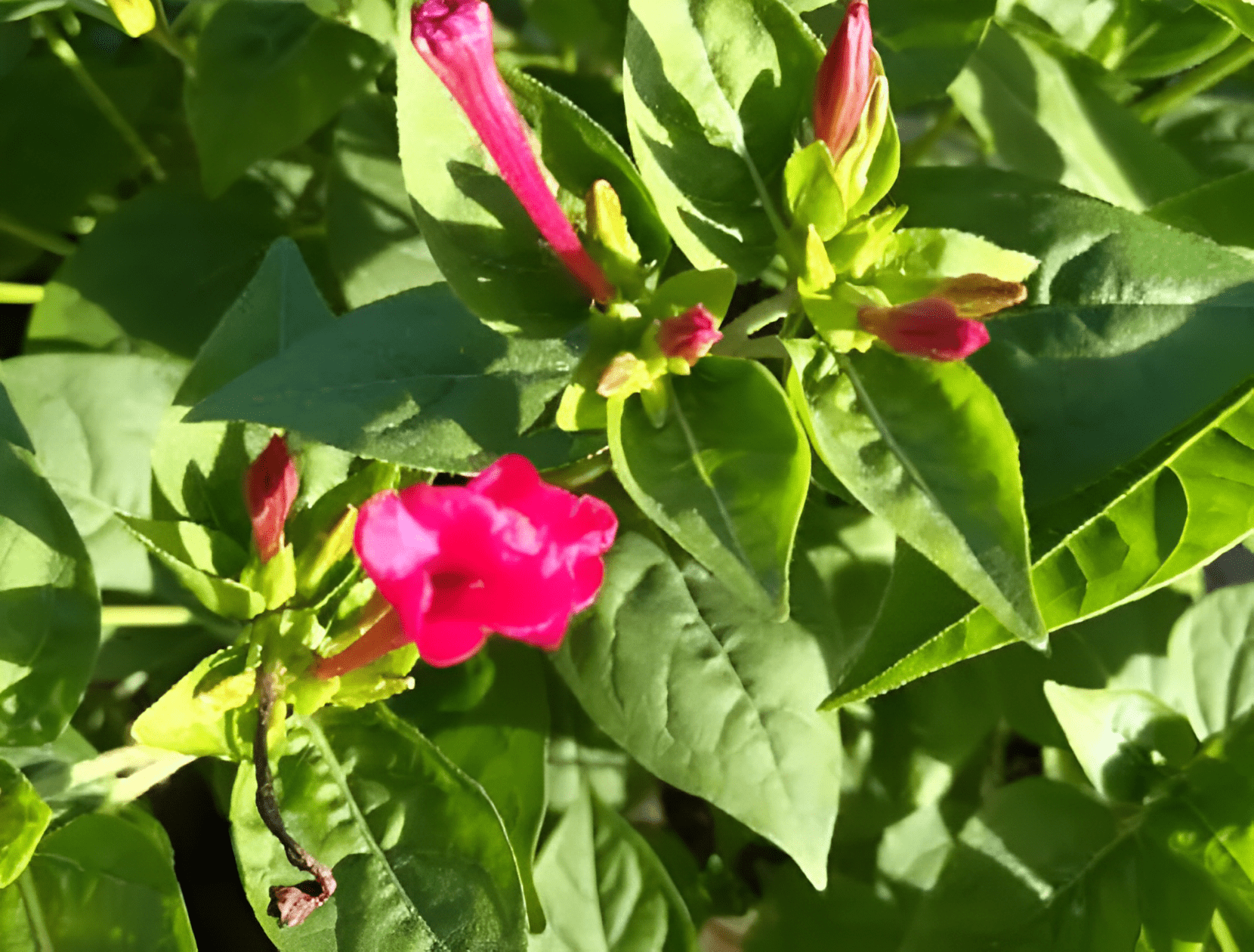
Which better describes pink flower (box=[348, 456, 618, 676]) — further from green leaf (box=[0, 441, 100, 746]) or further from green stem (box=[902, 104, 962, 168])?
green stem (box=[902, 104, 962, 168])

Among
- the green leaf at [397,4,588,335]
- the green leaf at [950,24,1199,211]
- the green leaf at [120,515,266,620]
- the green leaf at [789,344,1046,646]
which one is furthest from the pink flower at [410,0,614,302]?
the green leaf at [950,24,1199,211]

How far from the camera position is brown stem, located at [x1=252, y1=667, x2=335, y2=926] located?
0.49 meters

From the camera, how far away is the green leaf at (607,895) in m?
0.74

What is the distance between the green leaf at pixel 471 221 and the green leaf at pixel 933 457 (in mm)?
129

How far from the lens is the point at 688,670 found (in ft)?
2.03

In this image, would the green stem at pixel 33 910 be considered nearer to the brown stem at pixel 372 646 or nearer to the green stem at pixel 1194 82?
the brown stem at pixel 372 646

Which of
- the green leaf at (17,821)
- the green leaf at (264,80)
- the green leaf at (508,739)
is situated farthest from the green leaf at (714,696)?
the green leaf at (264,80)

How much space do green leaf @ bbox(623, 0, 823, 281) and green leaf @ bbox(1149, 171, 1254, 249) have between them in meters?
0.26

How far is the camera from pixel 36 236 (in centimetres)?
87

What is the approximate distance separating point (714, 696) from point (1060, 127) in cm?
44

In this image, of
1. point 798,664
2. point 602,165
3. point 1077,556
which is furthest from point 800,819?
point 602,165

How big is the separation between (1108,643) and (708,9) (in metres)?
0.61

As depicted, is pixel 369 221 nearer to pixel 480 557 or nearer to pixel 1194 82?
pixel 480 557

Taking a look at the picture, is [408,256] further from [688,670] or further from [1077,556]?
[1077,556]
